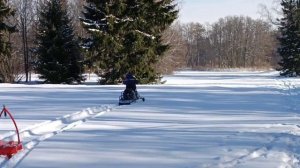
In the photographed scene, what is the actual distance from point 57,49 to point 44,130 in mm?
26560

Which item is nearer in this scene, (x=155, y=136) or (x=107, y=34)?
(x=155, y=136)

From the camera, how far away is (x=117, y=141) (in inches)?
355

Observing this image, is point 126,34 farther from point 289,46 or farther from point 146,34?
point 289,46

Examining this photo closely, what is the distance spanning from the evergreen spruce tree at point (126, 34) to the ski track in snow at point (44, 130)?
18.3m

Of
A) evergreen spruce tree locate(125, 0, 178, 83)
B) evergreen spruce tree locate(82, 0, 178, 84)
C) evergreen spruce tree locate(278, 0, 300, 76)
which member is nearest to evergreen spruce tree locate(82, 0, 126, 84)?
evergreen spruce tree locate(82, 0, 178, 84)

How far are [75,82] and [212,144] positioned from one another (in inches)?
1164

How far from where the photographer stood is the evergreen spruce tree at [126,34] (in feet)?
108

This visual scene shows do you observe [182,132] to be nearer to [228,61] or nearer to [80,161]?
[80,161]

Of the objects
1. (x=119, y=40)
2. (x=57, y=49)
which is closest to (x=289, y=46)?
(x=119, y=40)

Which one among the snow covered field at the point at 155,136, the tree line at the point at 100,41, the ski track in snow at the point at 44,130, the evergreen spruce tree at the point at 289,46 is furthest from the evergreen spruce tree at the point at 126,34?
the evergreen spruce tree at the point at 289,46

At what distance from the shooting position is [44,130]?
10.6 m

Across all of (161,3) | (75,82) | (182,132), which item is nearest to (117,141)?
(182,132)

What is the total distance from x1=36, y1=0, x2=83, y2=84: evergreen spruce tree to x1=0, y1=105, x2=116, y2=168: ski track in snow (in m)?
21.9

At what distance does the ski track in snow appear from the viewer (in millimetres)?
7473
